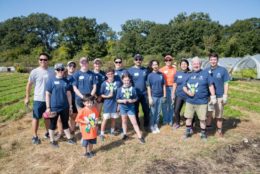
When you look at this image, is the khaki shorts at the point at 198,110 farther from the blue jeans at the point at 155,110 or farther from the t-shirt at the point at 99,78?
the t-shirt at the point at 99,78

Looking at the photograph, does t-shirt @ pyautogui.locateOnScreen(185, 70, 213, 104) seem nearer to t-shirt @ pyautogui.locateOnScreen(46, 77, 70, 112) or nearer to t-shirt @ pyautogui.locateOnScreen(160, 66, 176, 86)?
t-shirt @ pyautogui.locateOnScreen(160, 66, 176, 86)

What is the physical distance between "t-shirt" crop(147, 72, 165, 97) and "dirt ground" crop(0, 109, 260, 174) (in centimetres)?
105

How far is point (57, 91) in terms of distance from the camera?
19.0ft

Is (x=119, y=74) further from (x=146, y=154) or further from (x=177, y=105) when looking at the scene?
(x=146, y=154)

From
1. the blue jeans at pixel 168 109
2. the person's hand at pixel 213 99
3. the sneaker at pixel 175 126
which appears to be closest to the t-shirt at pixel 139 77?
the blue jeans at pixel 168 109

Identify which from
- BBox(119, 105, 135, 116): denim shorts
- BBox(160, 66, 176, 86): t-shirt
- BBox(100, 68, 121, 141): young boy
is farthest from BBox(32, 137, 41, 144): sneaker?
BBox(160, 66, 176, 86): t-shirt

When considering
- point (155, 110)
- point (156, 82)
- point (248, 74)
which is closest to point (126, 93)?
point (156, 82)

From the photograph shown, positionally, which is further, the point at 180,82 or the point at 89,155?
the point at 180,82

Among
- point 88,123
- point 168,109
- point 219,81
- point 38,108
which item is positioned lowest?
point 168,109

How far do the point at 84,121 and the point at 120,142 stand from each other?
134 cm

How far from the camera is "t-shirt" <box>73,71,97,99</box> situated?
20.5 feet

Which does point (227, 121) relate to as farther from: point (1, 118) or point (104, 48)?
point (104, 48)

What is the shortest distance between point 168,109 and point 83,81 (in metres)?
2.49

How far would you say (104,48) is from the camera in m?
65.8
